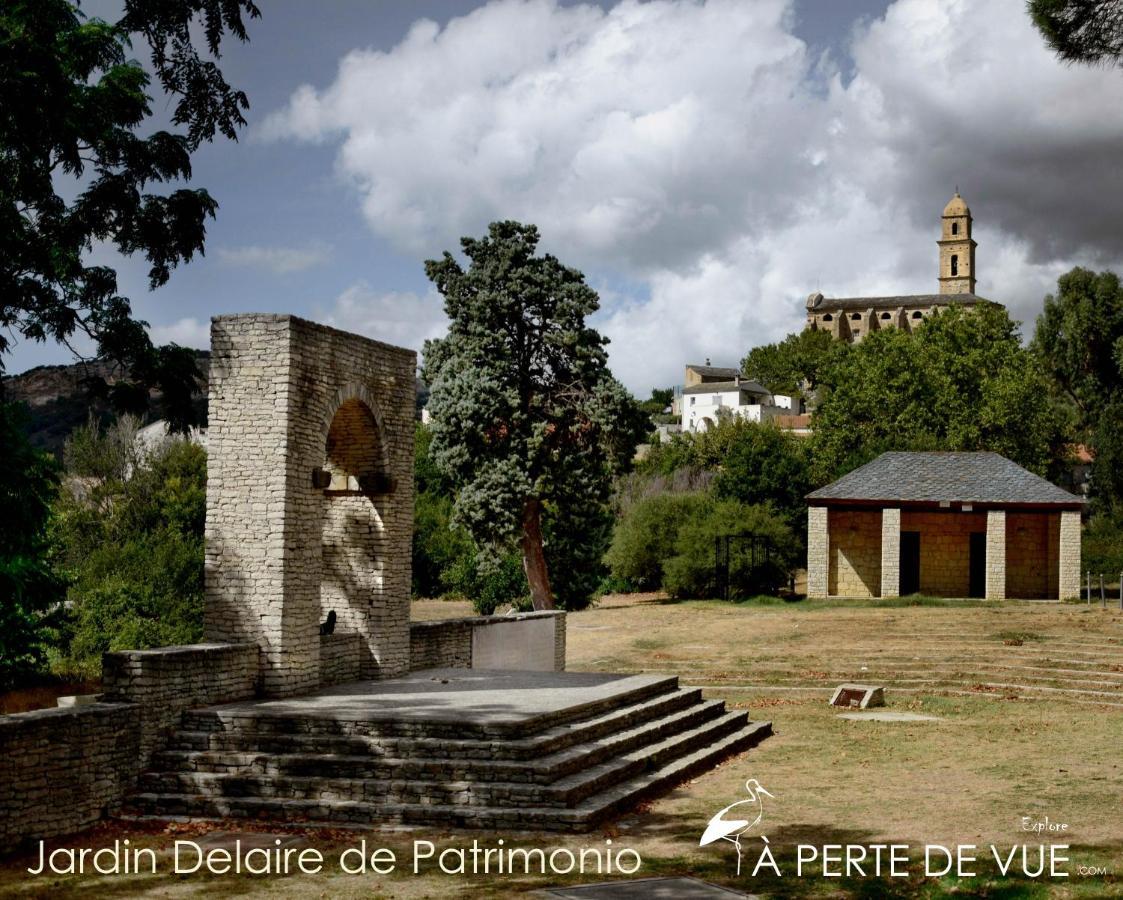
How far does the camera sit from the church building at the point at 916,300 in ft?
476

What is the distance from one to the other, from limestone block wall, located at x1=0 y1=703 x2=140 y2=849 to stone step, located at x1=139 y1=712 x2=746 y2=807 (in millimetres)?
466

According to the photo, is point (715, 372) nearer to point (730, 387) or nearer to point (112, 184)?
point (730, 387)

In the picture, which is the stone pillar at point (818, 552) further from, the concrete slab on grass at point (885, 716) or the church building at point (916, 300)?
the church building at point (916, 300)

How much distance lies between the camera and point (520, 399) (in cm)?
3152

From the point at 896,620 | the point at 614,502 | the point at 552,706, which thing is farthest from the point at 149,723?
the point at 614,502

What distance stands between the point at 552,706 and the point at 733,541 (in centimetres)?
2377

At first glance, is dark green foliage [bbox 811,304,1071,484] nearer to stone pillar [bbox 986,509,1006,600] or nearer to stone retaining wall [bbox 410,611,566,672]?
stone pillar [bbox 986,509,1006,600]

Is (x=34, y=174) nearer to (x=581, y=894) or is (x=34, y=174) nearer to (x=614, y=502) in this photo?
(x=581, y=894)

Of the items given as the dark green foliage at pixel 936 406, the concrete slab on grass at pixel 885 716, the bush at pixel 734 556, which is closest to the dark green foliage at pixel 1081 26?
the concrete slab on grass at pixel 885 716

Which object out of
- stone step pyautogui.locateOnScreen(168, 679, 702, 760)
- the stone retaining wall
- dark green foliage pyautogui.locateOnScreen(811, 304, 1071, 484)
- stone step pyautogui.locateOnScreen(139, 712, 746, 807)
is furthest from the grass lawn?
dark green foliage pyautogui.locateOnScreen(811, 304, 1071, 484)

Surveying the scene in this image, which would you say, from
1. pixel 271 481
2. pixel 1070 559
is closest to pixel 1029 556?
pixel 1070 559

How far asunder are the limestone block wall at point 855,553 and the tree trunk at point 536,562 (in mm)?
8903

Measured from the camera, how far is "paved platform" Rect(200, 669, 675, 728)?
504 inches

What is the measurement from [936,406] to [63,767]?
42.3 metres
